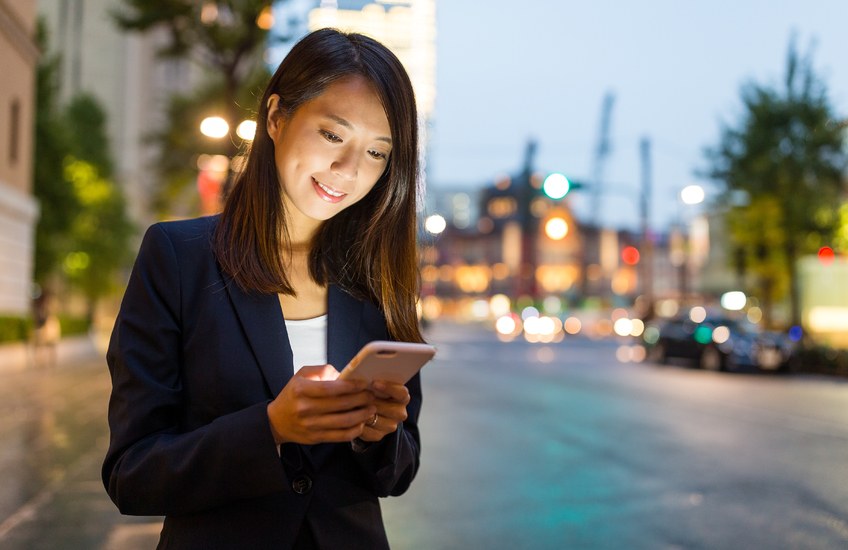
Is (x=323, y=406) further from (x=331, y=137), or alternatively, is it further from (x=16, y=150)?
(x=16, y=150)

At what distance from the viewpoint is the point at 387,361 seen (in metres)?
1.44

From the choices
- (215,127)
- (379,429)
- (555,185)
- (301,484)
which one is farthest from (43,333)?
(379,429)

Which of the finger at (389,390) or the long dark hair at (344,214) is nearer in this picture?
the finger at (389,390)

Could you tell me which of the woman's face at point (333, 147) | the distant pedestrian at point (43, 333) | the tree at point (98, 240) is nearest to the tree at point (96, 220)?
the tree at point (98, 240)

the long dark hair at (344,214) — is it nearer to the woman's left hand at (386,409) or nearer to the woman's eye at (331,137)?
the woman's eye at (331,137)

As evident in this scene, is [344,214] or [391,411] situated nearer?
[391,411]

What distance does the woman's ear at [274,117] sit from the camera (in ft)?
6.30

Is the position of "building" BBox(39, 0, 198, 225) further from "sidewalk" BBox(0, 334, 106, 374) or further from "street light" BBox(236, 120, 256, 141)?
"street light" BBox(236, 120, 256, 141)

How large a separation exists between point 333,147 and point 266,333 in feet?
1.28

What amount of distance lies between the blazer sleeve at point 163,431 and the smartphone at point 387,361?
237 millimetres

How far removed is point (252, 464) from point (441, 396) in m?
Answer: 13.5

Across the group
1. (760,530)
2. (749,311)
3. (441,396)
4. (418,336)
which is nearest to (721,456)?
(760,530)

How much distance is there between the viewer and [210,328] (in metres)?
1.74

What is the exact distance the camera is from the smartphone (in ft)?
4.57
